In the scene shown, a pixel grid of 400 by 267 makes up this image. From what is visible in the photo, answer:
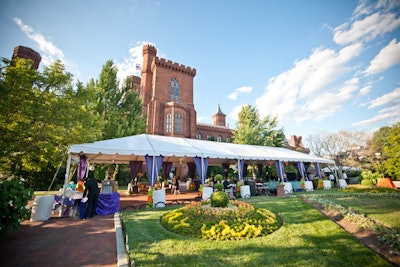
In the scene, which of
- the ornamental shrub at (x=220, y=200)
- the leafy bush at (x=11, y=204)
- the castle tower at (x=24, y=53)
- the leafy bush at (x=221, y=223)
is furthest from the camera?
the castle tower at (x=24, y=53)

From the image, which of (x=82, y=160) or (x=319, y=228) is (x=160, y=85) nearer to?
(x=82, y=160)

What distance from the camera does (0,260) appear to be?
352cm

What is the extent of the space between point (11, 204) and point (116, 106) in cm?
1856

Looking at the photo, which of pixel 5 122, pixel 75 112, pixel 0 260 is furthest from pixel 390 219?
pixel 5 122

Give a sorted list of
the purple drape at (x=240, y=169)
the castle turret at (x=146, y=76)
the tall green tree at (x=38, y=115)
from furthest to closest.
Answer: the castle turret at (x=146, y=76), the purple drape at (x=240, y=169), the tall green tree at (x=38, y=115)

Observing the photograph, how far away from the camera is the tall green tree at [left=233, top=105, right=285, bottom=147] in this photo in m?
25.6

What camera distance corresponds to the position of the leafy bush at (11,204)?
3956 mm

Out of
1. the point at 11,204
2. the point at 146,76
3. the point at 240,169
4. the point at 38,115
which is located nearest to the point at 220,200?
the point at 11,204

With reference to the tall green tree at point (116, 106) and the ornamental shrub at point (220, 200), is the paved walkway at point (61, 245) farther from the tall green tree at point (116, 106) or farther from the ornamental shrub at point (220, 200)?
the tall green tree at point (116, 106)

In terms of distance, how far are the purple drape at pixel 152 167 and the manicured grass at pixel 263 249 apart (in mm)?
3805

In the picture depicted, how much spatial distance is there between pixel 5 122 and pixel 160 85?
19175 mm

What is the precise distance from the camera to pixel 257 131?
85.0 ft

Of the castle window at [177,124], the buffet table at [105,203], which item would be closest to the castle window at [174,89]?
the castle window at [177,124]

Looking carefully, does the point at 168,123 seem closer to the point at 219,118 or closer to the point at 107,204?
the point at 107,204
